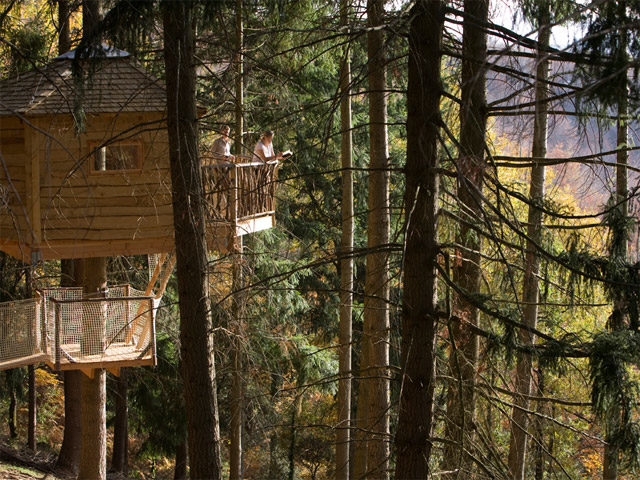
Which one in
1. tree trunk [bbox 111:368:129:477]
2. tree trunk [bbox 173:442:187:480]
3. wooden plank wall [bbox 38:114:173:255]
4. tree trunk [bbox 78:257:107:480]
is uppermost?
wooden plank wall [bbox 38:114:173:255]

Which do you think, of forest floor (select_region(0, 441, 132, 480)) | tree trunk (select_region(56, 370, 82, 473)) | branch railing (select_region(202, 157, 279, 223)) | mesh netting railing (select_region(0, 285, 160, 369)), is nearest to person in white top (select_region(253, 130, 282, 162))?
branch railing (select_region(202, 157, 279, 223))

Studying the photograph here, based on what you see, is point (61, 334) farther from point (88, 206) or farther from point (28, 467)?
point (28, 467)

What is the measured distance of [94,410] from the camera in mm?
10742

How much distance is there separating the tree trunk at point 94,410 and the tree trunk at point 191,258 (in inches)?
189

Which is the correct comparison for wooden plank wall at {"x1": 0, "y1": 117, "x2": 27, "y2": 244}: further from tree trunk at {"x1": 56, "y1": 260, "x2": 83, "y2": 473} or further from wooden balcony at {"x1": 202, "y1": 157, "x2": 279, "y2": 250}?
tree trunk at {"x1": 56, "y1": 260, "x2": 83, "y2": 473}

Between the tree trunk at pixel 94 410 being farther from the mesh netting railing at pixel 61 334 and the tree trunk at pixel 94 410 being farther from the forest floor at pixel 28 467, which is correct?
the mesh netting railing at pixel 61 334

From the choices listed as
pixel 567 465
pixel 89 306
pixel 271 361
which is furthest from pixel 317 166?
pixel 567 465

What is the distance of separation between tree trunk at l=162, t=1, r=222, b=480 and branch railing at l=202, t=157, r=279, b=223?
1985 mm

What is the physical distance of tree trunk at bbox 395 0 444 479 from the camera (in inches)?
186

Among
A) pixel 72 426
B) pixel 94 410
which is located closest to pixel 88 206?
pixel 94 410

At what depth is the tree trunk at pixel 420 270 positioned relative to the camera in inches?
186

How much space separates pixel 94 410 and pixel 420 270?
7839 mm

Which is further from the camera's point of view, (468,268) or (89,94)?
(89,94)

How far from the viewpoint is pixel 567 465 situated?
18078 mm
